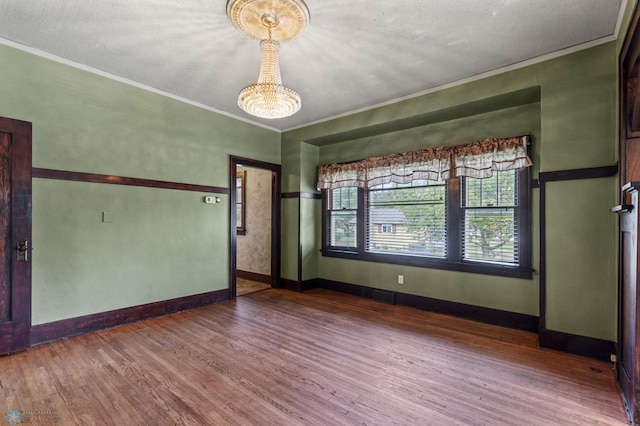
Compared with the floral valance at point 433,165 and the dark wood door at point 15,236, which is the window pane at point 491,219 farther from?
the dark wood door at point 15,236

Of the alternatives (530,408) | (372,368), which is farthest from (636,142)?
(372,368)

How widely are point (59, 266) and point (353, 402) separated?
131 inches

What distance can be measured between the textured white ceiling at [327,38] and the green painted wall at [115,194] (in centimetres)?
37

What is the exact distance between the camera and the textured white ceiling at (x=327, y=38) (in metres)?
2.45

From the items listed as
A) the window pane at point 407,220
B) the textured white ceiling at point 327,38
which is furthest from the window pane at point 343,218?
the textured white ceiling at point 327,38

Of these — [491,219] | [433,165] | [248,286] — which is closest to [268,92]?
[433,165]

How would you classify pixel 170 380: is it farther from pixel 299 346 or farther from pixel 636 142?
pixel 636 142

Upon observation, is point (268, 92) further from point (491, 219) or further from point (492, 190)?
point (491, 219)

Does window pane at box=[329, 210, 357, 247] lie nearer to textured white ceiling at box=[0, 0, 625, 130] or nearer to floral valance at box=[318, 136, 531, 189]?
floral valance at box=[318, 136, 531, 189]

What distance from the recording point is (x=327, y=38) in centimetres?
285

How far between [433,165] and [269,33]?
2.82 m

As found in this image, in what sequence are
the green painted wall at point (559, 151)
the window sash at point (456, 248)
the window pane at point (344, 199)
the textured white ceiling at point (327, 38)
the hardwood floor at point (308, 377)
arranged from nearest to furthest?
1. the hardwood floor at point (308, 377)
2. the textured white ceiling at point (327, 38)
3. the green painted wall at point (559, 151)
4. the window sash at point (456, 248)
5. the window pane at point (344, 199)

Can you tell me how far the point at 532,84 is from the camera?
127 inches

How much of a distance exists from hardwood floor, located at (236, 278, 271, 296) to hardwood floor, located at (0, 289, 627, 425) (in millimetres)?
1637
